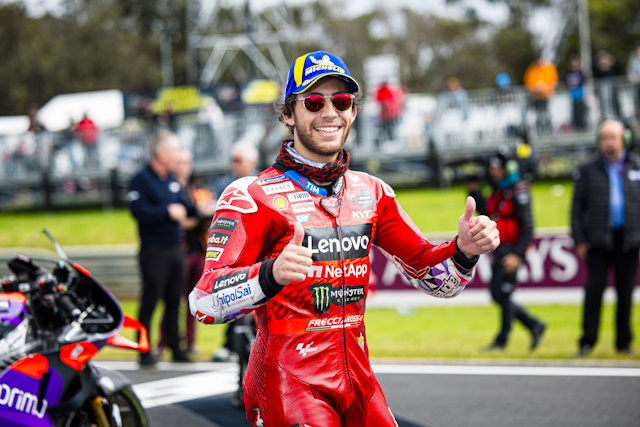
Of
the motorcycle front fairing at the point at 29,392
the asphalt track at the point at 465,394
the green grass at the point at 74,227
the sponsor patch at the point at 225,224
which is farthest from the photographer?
the green grass at the point at 74,227

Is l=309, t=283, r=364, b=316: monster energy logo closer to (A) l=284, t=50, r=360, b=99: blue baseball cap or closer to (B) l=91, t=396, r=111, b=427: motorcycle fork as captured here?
(A) l=284, t=50, r=360, b=99: blue baseball cap

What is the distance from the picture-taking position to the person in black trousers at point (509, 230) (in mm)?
9531

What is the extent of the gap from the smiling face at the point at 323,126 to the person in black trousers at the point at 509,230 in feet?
19.1

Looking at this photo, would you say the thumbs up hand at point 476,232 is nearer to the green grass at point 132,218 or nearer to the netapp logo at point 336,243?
the netapp logo at point 336,243

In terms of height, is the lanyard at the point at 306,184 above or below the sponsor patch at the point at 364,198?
above

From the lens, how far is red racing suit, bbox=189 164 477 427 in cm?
365

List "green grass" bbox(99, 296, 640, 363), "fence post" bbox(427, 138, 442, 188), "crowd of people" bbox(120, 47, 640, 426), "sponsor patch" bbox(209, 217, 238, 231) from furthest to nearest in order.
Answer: "fence post" bbox(427, 138, 442, 188), "green grass" bbox(99, 296, 640, 363), "sponsor patch" bbox(209, 217, 238, 231), "crowd of people" bbox(120, 47, 640, 426)

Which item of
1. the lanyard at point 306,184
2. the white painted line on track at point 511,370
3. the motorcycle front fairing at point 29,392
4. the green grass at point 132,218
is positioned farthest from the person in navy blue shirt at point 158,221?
the green grass at point 132,218

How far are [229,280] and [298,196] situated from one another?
51 centimetres

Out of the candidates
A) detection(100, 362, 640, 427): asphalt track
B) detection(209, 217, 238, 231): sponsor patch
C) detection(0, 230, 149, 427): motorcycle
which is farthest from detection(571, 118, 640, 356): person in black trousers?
detection(209, 217, 238, 231): sponsor patch

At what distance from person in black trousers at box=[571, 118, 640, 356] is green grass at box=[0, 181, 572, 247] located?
7.98 m

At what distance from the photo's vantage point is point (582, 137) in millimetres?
20422

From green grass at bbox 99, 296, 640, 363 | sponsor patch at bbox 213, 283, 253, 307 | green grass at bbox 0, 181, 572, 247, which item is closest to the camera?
sponsor patch at bbox 213, 283, 253, 307

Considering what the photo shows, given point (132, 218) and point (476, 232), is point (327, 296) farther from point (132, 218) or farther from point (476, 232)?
point (132, 218)
